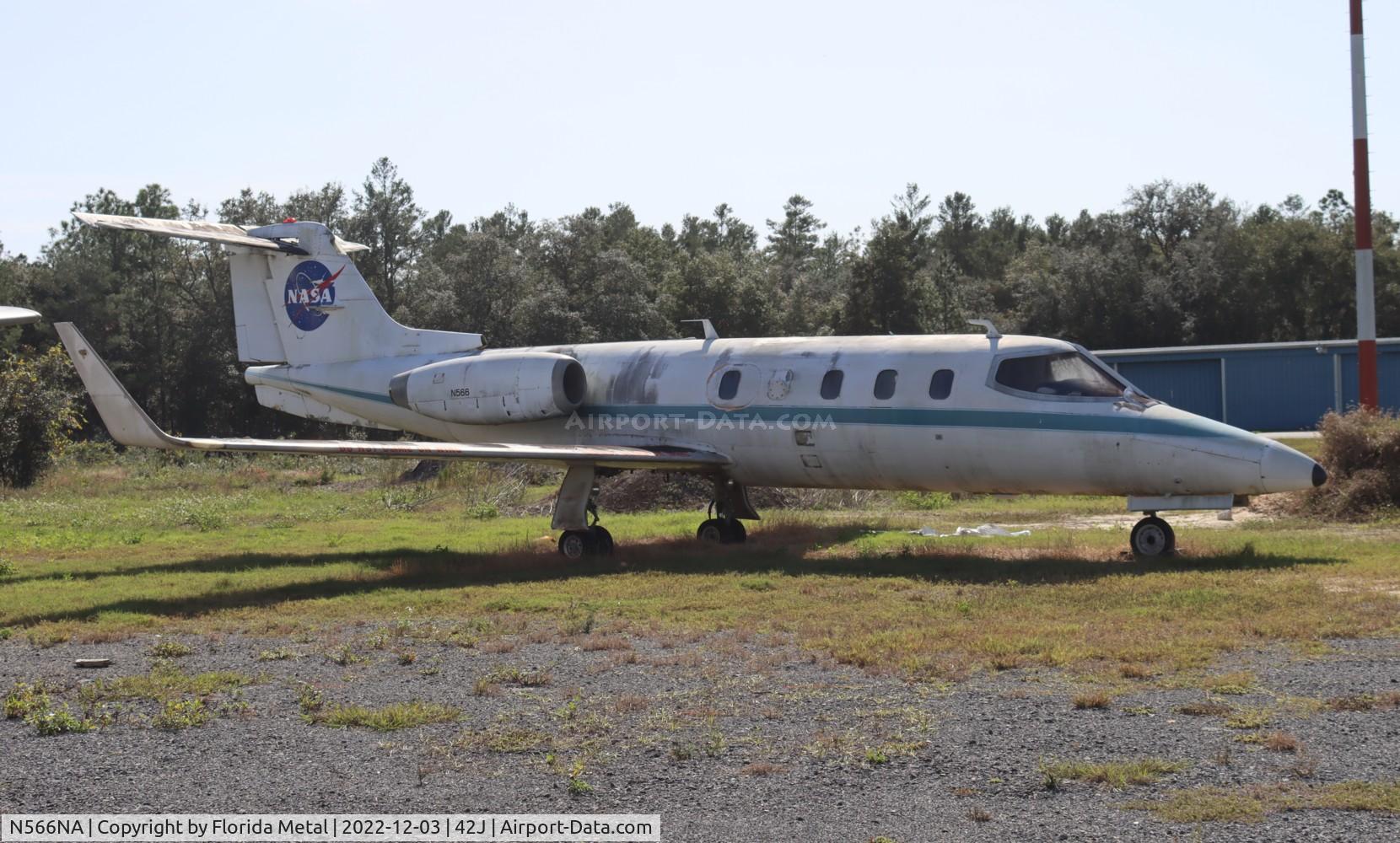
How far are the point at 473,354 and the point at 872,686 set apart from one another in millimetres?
12304

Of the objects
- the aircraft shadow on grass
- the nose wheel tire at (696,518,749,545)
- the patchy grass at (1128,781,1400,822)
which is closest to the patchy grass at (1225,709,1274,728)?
the patchy grass at (1128,781,1400,822)

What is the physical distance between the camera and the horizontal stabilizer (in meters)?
16.9

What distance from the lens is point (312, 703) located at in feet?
27.8

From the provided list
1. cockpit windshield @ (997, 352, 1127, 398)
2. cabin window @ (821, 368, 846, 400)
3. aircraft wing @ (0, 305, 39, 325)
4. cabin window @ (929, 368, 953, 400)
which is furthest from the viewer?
aircraft wing @ (0, 305, 39, 325)

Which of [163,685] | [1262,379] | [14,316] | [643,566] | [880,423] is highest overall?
[14,316]

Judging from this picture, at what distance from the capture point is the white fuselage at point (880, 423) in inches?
561

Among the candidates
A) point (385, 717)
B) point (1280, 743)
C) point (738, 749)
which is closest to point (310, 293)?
point (385, 717)

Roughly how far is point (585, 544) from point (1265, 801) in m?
11.7

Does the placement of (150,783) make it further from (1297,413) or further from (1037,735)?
(1297,413)

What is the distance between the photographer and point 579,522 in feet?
56.0

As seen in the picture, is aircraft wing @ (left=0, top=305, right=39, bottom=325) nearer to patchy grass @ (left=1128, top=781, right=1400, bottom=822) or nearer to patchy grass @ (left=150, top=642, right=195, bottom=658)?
patchy grass @ (left=150, top=642, right=195, bottom=658)

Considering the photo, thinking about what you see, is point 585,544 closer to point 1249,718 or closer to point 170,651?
point 170,651

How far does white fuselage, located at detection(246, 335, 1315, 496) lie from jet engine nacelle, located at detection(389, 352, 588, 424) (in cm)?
24

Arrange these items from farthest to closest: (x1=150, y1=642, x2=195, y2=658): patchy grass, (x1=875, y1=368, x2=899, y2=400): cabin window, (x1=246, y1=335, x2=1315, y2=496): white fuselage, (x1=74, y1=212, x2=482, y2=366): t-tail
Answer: (x1=74, y1=212, x2=482, y2=366): t-tail
(x1=875, y1=368, x2=899, y2=400): cabin window
(x1=246, y1=335, x2=1315, y2=496): white fuselage
(x1=150, y1=642, x2=195, y2=658): patchy grass
